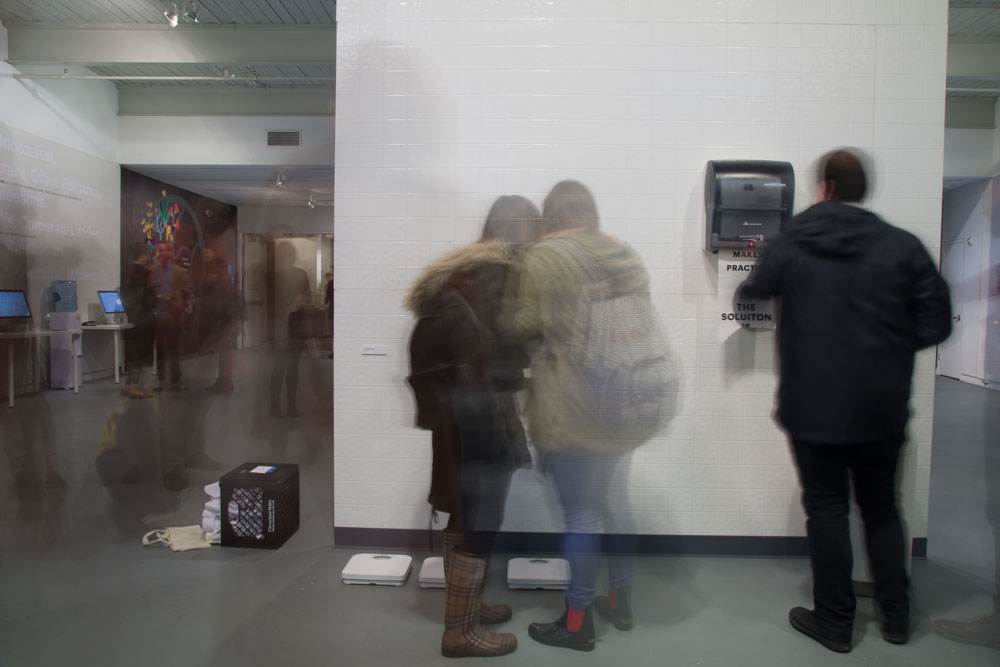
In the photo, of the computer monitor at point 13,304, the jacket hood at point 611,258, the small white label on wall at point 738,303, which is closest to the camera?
the jacket hood at point 611,258

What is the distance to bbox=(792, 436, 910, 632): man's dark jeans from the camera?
1851mm

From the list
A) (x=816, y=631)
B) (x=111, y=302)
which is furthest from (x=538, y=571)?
(x=111, y=302)

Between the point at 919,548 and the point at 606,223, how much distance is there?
7.08 ft

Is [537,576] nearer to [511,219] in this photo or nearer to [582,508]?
[582,508]

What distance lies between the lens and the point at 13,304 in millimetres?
5902

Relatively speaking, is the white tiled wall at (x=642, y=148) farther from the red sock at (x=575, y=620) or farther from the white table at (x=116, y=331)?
the white table at (x=116, y=331)

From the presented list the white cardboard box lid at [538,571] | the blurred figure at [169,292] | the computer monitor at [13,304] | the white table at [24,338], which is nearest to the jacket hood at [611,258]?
the white cardboard box lid at [538,571]

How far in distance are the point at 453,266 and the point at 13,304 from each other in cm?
650

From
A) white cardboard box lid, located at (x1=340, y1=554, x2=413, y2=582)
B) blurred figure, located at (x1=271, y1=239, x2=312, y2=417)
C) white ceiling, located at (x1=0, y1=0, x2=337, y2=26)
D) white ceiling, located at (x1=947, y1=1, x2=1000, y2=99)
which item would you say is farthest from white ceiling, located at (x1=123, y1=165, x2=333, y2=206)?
white ceiling, located at (x1=947, y1=1, x2=1000, y2=99)

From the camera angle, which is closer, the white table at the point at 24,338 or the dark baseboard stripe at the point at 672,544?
the dark baseboard stripe at the point at 672,544

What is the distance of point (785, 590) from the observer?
233 cm

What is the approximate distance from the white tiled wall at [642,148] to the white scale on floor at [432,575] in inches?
13.9

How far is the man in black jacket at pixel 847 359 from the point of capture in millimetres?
1743

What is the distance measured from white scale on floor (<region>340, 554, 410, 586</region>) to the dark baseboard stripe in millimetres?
193
